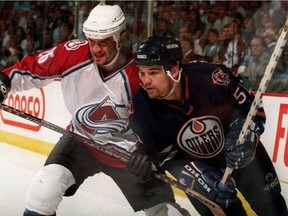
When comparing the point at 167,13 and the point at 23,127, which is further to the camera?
the point at 167,13

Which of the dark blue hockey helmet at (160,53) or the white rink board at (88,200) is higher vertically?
the dark blue hockey helmet at (160,53)

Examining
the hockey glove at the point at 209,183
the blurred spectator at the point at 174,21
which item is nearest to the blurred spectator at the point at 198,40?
the blurred spectator at the point at 174,21

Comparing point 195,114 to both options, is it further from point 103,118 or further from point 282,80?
point 282,80

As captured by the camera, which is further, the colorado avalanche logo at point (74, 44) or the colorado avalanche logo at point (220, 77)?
the colorado avalanche logo at point (74, 44)

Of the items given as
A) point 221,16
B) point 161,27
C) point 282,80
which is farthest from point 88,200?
point 221,16

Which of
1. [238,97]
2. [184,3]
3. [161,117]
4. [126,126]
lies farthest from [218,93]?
[184,3]

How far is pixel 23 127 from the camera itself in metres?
3.08

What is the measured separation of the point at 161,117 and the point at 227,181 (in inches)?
11.5

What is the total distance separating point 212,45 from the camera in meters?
3.04

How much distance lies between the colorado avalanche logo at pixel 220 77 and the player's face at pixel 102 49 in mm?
363

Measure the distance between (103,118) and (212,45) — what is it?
4.08 feet

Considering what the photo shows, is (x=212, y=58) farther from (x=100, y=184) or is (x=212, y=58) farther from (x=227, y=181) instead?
(x=227, y=181)

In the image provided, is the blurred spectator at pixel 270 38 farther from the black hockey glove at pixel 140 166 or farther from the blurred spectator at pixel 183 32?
the black hockey glove at pixel 140 166

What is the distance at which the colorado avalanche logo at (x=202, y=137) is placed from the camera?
1812 millimetres
